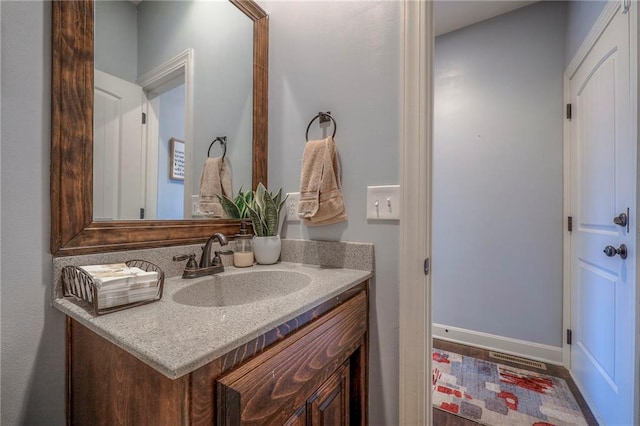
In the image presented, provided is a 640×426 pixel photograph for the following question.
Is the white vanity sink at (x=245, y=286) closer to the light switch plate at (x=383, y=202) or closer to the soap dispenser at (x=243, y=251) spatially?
the soap dispenser at (x=243, y=251)

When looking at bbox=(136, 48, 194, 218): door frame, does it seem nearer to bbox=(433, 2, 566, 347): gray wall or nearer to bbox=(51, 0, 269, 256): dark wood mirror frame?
bbox=(51, 0, 269, 256): dark wood mirror frame

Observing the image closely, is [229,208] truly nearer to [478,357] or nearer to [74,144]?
[74,144]

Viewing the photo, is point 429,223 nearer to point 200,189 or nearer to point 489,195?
point 200,189

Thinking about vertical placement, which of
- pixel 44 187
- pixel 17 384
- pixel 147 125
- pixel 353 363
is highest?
pixel 147 125

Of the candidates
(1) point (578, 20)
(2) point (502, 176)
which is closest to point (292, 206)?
(2) point (502, 176)

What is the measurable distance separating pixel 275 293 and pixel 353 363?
358 millimetres

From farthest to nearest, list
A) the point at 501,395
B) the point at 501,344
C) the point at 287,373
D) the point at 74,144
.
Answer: the point at 501,344 → the point at 501,395 → the point at 74,144 → the point at 287,373

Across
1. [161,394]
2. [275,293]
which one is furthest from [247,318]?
[275,293]

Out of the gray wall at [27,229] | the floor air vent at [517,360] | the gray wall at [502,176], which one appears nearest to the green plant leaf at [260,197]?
the gray wall at [27,229]

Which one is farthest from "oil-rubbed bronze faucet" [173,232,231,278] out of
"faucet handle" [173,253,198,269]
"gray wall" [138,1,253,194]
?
"gray wall" [138,1,253,194]

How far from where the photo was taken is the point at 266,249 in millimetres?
1079

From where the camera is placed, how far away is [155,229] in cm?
86

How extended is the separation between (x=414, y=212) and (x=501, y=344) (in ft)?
5.87

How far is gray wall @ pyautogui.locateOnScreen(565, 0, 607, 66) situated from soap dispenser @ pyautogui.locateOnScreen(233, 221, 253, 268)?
6.55 feet
